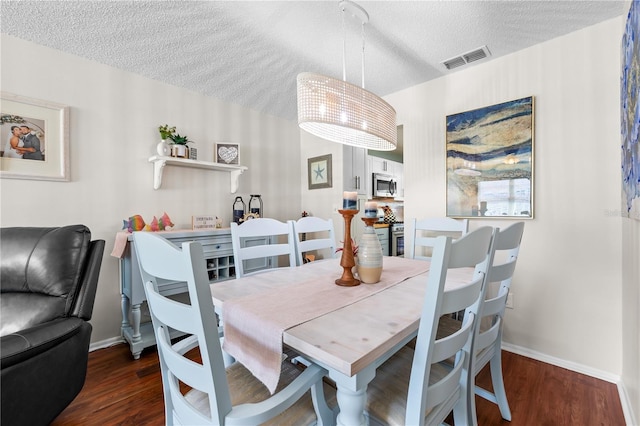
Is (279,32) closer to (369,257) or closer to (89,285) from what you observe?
(369,257)

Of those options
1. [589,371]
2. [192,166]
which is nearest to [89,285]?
[192,166]

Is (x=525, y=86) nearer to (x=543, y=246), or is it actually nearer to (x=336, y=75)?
(x=543, y=246)

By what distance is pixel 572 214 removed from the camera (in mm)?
1944

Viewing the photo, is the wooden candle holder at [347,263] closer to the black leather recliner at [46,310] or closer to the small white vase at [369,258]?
the small white vase at [369,258]

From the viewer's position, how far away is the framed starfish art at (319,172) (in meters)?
3.44

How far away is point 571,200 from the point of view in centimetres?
195

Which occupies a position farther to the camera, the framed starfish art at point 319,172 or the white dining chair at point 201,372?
the framed starfish art at point 319,172

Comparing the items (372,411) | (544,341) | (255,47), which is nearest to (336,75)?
(255,47)

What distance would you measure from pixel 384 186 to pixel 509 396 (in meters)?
3.29

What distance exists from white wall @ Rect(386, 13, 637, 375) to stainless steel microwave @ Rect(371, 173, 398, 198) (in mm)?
2137

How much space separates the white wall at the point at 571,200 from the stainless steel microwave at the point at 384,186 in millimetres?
2137

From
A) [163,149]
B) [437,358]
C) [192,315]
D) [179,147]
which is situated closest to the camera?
[192,315]

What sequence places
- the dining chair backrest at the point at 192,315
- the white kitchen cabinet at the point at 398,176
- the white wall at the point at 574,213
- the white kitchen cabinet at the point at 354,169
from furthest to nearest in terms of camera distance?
the white kitchen cabinet at the point at 398,176
the white kitchen cabinet at the point at 354,169
the white wall at the point at 574,213
the dining chair backrest at the point at 192,315

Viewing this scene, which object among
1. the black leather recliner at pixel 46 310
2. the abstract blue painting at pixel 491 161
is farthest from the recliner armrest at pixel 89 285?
the abstract blue painting at pixel 491 161
